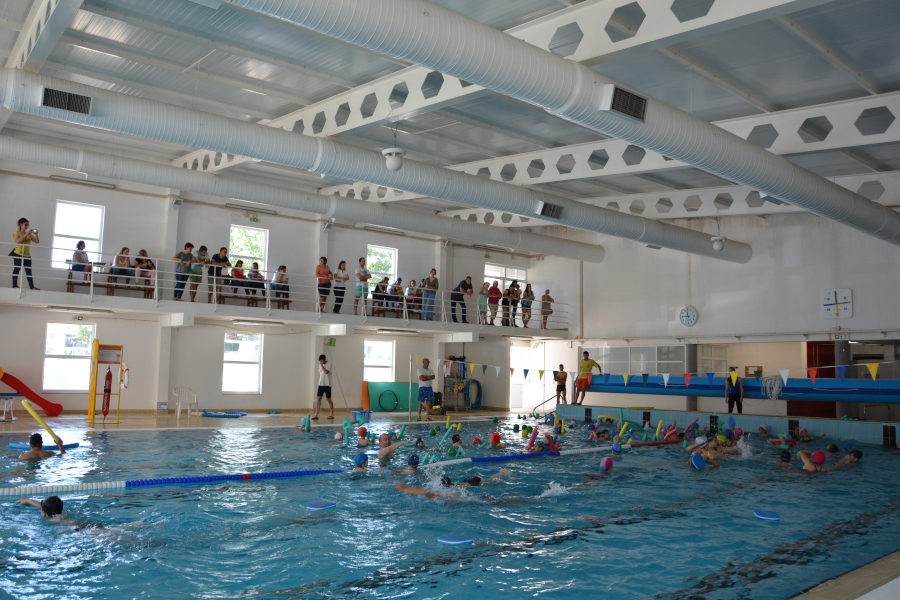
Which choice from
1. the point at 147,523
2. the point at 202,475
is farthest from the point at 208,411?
the point at 147,523

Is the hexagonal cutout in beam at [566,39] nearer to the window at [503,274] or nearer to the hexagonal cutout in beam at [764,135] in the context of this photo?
the hexagonal cutout in beam at [764,135]

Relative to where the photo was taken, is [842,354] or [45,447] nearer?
[45,447]

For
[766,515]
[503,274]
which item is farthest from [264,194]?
[503,274]

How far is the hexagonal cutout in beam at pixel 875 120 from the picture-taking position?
9.01 meters

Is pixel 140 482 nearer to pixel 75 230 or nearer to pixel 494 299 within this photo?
pixel 75 230

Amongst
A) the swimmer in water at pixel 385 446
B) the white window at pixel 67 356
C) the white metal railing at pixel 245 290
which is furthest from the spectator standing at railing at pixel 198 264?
the swimmer in water at pixel 385 446

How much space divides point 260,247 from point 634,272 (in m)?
10.9

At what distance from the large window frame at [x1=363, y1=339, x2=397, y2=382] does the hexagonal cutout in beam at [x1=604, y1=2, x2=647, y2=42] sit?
42.4 ft

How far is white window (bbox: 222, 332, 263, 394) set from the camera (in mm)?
16250

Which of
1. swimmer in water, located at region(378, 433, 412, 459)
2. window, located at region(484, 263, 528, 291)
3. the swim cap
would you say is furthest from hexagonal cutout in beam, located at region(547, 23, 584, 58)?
window, located at region(484, 263, 528, 291)

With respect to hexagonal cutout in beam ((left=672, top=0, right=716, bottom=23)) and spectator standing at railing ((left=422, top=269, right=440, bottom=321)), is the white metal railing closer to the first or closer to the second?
spectator standing at railing ((left=422, top=269, right=440, bottom=321))

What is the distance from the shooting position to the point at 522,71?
6.08 m

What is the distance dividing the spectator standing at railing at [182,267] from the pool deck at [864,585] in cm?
1311

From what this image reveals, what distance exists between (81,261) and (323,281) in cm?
536
